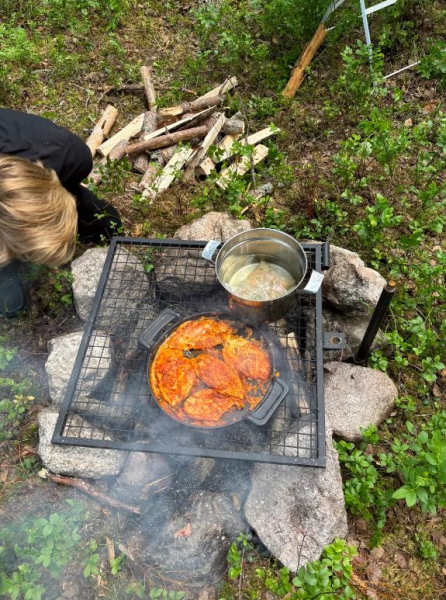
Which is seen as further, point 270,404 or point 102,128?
point 102,128

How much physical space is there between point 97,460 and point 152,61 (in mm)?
5534

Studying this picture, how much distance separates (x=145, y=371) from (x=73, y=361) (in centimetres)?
64

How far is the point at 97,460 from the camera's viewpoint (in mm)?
3354

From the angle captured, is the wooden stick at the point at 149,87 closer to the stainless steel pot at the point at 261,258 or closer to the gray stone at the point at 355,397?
the stainless steel pot at the point at 261,258

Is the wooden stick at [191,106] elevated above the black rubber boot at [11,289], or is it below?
above

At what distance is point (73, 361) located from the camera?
12.0 feet

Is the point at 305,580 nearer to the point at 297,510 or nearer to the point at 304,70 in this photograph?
the point at 297,510

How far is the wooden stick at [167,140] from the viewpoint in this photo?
5328mm

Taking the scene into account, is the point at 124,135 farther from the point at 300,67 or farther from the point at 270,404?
the point at 270,404

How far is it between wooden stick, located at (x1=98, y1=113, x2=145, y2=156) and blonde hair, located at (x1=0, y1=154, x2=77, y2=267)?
2.20 meters

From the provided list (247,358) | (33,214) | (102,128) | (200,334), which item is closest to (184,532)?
(247,358)

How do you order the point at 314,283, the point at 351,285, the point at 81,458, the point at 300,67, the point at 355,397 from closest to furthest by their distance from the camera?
the point at 314,283 → the point at 81,458 → the point at 355,397 → the point at 351,285 → the point at 300,67

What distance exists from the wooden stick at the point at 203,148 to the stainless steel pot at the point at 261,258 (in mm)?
1980

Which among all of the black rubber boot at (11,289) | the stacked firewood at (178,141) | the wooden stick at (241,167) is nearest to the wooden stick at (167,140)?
the stacked firewood at (178,141)
